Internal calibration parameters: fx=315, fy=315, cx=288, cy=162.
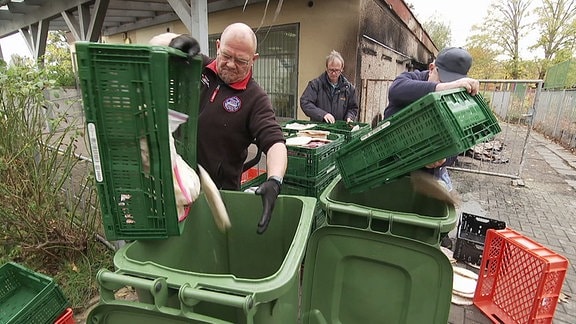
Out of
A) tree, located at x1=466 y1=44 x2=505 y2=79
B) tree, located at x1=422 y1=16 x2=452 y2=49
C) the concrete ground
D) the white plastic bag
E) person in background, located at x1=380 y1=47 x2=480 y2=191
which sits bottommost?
the concrete ground

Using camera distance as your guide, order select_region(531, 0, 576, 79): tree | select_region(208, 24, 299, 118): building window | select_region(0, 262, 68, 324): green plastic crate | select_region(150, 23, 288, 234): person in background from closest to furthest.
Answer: select_region(0, 262, 68, 324): green plastic crate → select_region(150, 23, 288, 234): person in background → select_region(208, 24, 299, 118): building window → select_region(531, 0, 576, 79): tree

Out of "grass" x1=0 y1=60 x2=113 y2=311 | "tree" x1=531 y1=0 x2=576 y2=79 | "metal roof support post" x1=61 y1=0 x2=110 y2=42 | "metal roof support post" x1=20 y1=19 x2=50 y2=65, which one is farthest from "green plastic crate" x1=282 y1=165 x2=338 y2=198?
"tree" x1=531 y1=0 x2=576 y2=79

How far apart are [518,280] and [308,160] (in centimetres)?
178

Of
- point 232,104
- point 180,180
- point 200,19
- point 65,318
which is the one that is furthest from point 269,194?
point 200,19

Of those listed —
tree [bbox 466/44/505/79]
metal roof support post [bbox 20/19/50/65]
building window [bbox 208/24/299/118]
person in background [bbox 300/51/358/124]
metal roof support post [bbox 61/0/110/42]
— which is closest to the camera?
person in background [bbox 300/51/358/124]

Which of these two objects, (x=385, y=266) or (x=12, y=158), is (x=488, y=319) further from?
(x=12, y=158)

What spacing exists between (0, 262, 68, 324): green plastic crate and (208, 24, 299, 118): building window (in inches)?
187

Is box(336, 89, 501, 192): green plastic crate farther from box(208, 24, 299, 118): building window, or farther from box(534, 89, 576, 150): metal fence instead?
box(534, 89, 576, 150): metal fence

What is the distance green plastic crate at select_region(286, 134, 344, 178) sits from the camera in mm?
2467

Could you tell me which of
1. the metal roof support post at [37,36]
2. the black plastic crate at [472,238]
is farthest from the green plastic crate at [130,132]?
the metal roof support post at [37,36]

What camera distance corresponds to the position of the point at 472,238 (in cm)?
311

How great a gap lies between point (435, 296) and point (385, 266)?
27 centimetres

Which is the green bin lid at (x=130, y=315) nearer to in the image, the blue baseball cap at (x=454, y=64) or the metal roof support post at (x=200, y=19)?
the blue baseball cap at (x=454, y=64)

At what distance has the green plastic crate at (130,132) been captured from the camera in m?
0.93
